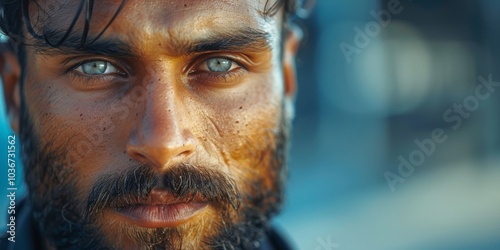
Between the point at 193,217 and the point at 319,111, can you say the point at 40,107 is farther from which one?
the point at 319,111

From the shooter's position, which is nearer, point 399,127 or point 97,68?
point 97,68

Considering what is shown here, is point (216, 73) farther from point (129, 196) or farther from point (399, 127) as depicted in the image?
point (399, 127)

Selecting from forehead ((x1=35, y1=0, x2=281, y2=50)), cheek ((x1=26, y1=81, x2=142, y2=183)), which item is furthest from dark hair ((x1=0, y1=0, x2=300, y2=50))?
cheek ((x1=26, y1=81, x2=142, y2=183))

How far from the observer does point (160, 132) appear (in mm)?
1445

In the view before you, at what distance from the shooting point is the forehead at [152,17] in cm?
150

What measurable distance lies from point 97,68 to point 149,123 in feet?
0.70

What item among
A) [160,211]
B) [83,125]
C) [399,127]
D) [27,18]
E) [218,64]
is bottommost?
[160,211]

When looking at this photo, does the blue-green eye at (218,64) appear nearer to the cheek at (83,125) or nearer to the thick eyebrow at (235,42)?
the thick eyebrow at (235,42)

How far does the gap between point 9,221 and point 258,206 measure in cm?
69

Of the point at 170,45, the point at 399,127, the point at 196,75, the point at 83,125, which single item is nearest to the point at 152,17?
the point at 170,45

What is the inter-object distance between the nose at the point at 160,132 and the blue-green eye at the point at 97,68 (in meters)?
0.12

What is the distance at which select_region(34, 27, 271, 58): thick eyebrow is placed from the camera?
4.94ft

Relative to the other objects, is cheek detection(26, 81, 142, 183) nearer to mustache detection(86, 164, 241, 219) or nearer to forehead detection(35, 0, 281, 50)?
mustache detection(86, 164, 241, 219)

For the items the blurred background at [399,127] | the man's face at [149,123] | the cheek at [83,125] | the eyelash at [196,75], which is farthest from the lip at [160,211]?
the blurred background at [399,127]
